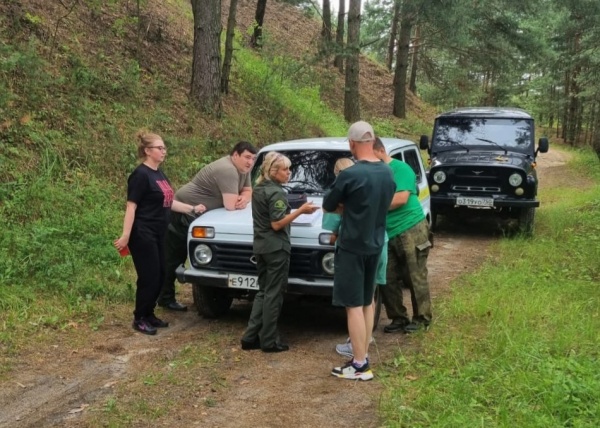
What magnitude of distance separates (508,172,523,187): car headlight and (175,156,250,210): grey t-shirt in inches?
214

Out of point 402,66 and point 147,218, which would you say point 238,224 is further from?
point 402,66

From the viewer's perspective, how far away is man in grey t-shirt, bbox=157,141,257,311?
19.7 ft

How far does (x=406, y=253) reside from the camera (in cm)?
557

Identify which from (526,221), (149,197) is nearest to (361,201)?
(149,197)

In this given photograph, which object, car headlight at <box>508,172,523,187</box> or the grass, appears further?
car headlight at <box>508,172,523,187</box>

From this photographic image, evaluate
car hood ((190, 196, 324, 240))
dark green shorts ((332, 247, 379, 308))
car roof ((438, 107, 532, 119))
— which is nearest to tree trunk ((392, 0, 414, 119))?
car roof ((438, 107, 532, 119))

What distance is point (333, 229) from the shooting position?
4.66 meters

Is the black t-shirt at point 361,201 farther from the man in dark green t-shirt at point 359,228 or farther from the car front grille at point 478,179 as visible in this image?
the car front grille at point 478,179

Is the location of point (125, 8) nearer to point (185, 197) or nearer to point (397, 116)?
point (185, 197)

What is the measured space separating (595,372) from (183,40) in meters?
14.0

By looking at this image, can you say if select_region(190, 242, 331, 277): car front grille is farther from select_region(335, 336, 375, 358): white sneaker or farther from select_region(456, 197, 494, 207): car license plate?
select_region(456, 197, 494, 207): car license plate

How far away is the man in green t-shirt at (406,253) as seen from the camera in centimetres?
543

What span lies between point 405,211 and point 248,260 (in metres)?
1.57

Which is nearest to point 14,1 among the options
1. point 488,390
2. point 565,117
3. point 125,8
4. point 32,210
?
point 125,8
